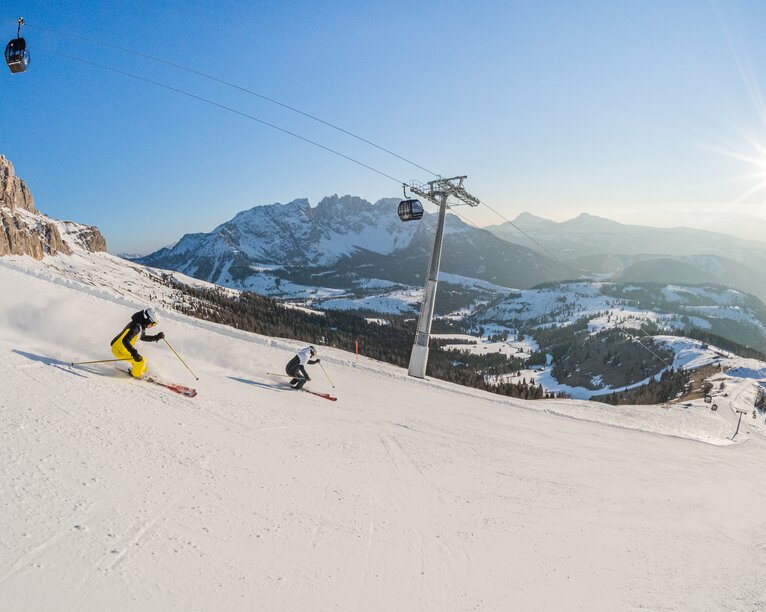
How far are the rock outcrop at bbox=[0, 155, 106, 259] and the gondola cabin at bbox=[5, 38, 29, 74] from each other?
111501 mm

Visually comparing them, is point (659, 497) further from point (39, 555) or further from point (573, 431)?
point (39, 555)

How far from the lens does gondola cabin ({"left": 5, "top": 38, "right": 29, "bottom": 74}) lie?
13.7 m

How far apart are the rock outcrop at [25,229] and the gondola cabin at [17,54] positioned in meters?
112

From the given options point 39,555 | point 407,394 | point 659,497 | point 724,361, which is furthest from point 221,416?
point 724,361

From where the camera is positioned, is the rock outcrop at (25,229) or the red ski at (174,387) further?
the rock outcrop at (25,229)

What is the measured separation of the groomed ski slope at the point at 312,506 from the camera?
16.4 feet

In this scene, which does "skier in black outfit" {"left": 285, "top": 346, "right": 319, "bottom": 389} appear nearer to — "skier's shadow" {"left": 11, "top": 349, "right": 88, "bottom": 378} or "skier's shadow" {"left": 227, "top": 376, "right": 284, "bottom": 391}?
"skier's shadow" {"left": 227, "top": 376, "right": 284, "bottom": 391}

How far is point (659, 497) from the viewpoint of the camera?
10758 millimetres

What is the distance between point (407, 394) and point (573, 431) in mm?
7111

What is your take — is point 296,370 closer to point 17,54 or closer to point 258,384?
point 258,384

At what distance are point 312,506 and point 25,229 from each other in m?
144

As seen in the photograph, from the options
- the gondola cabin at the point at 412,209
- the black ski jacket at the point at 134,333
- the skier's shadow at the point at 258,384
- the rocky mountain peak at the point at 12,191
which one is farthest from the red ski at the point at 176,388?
the rocky mountain peak at the point at 12,191

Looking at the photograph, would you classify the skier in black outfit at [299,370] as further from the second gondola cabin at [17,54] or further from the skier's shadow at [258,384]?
the second gondola cabin at [17,54]

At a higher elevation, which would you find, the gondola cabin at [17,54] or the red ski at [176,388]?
the gondola cabin at [17,54]
